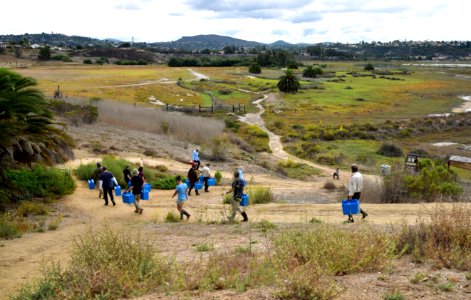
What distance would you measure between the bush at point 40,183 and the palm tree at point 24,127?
3.35 feet

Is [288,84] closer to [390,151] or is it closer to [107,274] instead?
[390,151]

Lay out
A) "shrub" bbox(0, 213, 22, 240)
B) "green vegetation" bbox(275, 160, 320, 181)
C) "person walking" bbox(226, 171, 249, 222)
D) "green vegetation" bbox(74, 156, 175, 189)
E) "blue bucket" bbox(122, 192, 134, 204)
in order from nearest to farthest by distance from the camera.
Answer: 1. "shrub" bbox(0, 213, 22, 240)
2. "person walking" bbox(226, 171, 249, 222)
3. "blue bucket" bbox(122, 192, 134, 204)
4. "green vegetation" bbox(74, 156, 175, 189)
5. "green vegetation" bbox(275, 160, 320, 181)

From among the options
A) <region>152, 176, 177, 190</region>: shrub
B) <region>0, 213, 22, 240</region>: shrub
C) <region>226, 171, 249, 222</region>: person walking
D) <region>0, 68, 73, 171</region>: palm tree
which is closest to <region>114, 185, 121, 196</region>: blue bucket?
<region>0, 68, 73, 171</region>: palm tree

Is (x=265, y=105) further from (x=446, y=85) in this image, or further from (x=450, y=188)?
(x=446, y=85)

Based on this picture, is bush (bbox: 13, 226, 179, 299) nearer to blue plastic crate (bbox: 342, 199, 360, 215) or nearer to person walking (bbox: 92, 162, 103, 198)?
blue plastic crate (bbox: 342, 199, 360, 215)

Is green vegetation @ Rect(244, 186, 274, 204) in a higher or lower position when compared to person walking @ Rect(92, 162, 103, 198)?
lower

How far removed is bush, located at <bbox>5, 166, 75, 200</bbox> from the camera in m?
15.8

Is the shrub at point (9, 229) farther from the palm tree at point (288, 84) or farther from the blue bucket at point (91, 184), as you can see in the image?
the palm tree at point (288, 84)

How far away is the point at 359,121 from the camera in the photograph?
52.2m

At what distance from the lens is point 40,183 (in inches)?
654

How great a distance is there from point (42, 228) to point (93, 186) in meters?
5.86

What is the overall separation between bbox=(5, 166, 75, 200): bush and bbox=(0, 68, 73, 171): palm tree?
1.02 m

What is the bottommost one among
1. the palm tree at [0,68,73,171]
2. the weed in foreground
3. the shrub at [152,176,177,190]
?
the shrub at [152,176,177,190]

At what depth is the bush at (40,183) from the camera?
15844mm
